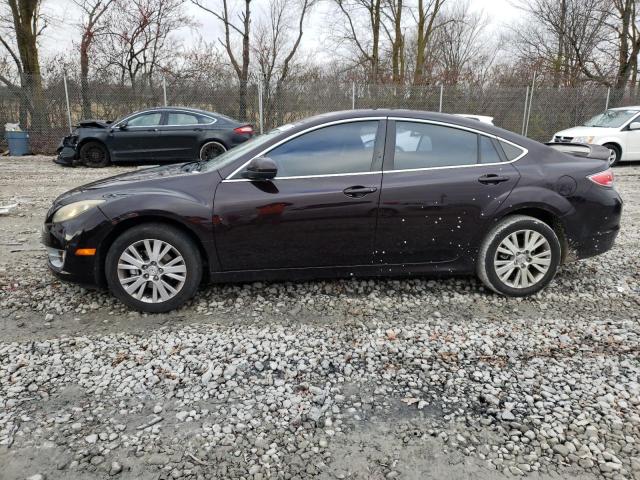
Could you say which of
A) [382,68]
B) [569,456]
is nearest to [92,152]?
[569,456]

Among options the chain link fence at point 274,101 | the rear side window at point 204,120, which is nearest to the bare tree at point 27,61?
the chain link fence at point 274,101

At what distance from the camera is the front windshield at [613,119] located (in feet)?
41.1

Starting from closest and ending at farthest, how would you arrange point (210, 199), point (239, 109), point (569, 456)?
point (569, 456) → point (210, 199) → point (239, 109)

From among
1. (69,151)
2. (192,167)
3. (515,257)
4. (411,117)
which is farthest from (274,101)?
(515,257)

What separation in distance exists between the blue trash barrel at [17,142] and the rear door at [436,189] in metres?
13.9

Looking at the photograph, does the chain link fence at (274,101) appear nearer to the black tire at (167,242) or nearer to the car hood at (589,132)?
the car hood at (589,132)

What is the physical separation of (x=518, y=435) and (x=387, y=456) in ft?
2.29

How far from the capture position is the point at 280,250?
3760mm

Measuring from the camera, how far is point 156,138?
11.6 meters

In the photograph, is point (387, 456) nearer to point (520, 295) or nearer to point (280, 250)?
point (280, 250)

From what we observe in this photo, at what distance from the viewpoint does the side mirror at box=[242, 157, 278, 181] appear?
142 inches

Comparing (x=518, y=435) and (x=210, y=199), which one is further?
(x=210, y=199)

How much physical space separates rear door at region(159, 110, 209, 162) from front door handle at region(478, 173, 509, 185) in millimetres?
9058

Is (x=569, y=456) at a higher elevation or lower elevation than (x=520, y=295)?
lower
